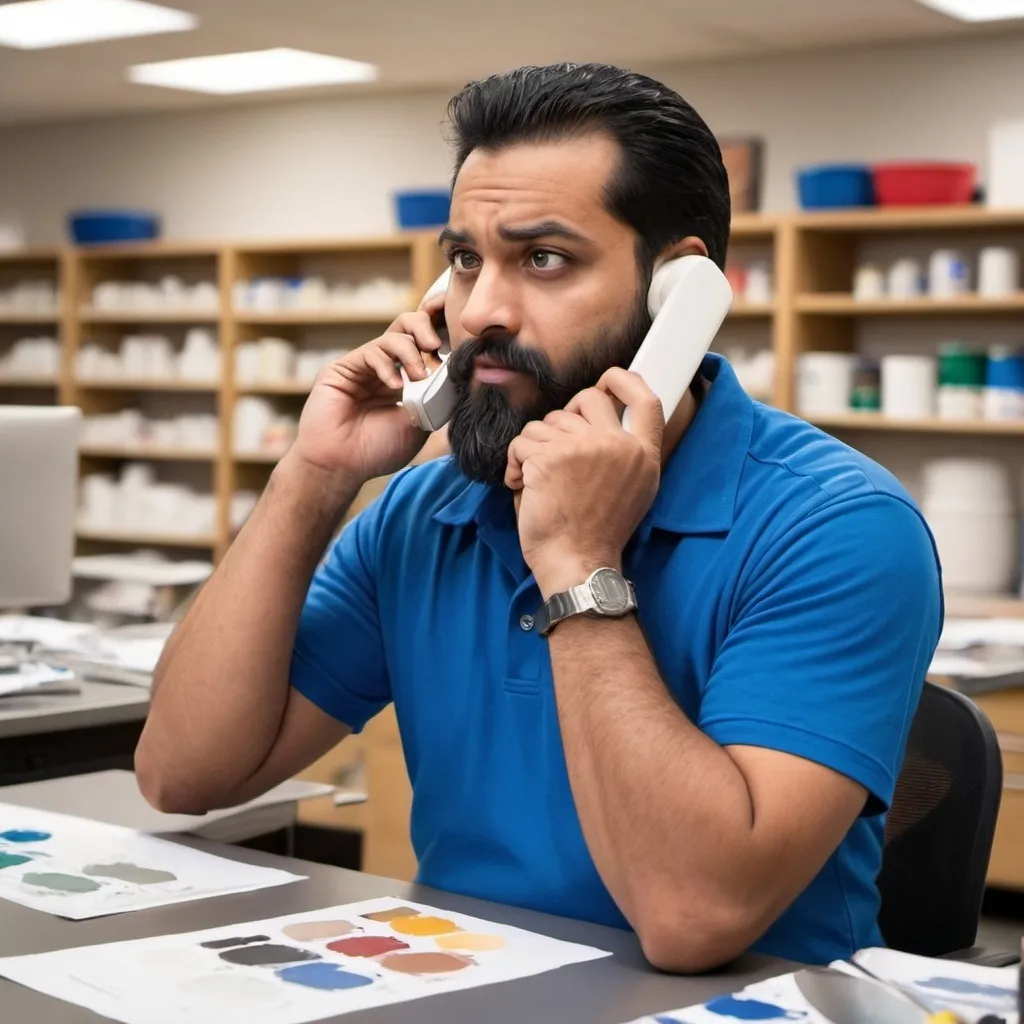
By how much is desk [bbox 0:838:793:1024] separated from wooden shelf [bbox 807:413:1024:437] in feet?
12.8

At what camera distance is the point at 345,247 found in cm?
642

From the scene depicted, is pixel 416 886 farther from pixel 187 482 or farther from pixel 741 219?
pixel 187 482

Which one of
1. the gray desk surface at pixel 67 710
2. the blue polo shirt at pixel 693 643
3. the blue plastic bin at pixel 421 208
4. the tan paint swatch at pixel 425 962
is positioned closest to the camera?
the tan paint swatch at pixel 425 962

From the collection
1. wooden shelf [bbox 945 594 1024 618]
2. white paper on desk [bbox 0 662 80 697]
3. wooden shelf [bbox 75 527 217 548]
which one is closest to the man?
white paper on desk [bbox 0 662 80 697]

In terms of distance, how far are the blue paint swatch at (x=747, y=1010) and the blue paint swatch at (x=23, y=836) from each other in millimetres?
766

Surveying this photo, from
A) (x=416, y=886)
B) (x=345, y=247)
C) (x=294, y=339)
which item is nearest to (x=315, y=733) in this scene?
(x=416, y=886)

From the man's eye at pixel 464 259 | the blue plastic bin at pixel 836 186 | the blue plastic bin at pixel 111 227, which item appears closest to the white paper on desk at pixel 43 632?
the man's eye at pixel 464 259

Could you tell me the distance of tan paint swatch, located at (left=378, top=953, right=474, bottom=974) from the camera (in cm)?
118

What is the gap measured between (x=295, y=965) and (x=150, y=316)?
19.7 ft

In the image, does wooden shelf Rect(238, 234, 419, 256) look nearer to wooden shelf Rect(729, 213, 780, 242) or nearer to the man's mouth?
wooden shelf Rect(729, 213, 780, 242)

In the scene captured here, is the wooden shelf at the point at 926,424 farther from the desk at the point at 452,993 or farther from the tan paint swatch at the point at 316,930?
the tan paint swatch at the point at 316,930

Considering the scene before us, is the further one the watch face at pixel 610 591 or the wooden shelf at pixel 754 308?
the wooden shelf at pixel 754 308

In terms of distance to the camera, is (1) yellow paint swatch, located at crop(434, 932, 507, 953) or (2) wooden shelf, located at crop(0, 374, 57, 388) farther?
(2) wooden shelf, located at crop(0, 374, 57, 388)

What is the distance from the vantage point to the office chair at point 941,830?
5.10 feet
